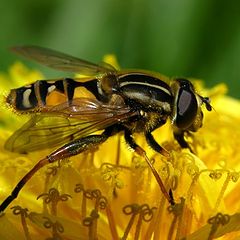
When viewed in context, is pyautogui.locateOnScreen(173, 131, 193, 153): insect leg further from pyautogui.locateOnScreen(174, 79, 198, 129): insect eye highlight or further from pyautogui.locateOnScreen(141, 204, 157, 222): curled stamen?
pyautogui.locateOnScreen(141, 204, 157, 222): curled stamen

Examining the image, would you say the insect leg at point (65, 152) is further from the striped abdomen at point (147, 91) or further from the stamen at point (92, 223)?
the stamen at point (92, 223)

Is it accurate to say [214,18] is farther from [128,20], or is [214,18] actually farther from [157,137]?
[157,137]

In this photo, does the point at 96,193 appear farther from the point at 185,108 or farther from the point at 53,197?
the point at 185,108

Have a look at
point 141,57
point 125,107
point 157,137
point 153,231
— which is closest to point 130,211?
point 153,231

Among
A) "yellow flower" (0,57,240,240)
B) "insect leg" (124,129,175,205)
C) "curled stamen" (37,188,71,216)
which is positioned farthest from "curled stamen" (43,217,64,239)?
"insect leg" (124,129,175,205)

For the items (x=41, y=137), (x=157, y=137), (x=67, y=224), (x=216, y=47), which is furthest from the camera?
(x=216, y=47)

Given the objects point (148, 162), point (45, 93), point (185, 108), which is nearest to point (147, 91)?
point (185, 108)

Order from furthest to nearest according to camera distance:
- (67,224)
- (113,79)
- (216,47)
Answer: (216,47)
(113,79)
(67,224)
